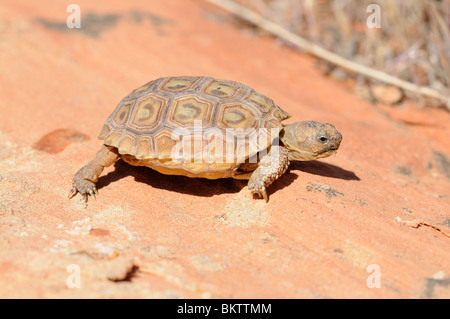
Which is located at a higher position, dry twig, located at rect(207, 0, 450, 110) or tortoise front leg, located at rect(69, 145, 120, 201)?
dry twig, located at rect(207, 0, 450, 110)

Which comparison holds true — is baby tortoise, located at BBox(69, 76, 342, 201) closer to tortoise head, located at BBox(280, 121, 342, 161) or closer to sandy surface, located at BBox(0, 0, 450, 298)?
tortoise head, located at BBox(280, 121, 342, 161)

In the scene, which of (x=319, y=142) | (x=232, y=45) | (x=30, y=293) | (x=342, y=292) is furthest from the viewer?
(x=232, y=45)

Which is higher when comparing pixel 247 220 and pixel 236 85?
pixel 236 85

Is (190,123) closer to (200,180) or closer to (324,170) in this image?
(200,180)

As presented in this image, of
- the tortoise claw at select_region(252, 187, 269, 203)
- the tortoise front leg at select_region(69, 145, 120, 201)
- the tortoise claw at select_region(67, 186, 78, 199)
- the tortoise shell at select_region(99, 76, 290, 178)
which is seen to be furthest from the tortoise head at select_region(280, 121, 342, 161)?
the tortoise claw at select_region(67, 186, 78, 199)

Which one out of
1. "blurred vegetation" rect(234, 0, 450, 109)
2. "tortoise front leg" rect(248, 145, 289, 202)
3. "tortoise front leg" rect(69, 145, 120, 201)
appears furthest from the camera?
"blurred vegetation" rect(234, 0, 450, 109)

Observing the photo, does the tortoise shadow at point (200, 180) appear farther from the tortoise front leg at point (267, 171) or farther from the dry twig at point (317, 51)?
the dry twig at point (317, 51)

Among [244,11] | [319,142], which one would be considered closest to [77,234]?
[319,142]

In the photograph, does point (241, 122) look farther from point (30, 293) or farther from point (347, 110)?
point (347, 110)
